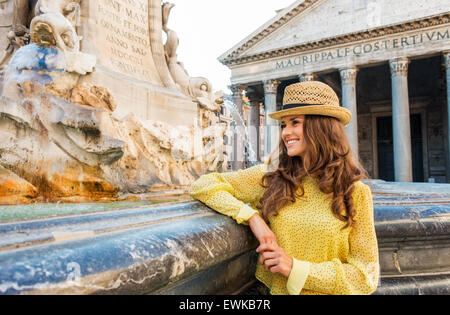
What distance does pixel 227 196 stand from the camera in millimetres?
1476

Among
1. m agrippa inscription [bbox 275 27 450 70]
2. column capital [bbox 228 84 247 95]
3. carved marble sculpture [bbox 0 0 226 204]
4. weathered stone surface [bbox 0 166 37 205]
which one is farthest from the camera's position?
column capital [bbox 228 84 247 95]

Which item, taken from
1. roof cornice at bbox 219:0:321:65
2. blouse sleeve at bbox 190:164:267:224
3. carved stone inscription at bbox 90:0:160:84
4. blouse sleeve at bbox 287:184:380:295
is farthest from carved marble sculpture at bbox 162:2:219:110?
roof cornice at bbox 219:0:321:65

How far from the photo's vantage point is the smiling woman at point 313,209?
1.20m

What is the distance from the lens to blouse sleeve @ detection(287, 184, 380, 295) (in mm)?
1175

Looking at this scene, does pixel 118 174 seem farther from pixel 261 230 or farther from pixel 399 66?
pixel 399 66

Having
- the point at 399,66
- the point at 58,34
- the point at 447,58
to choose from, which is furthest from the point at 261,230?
the point at 447,58

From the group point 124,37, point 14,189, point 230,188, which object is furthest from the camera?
point 124,37

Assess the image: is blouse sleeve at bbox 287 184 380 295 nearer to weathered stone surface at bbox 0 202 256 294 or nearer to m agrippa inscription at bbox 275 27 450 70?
weathered stone surface at bbox 0 202 256 294

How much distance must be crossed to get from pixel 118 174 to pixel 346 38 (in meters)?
18.6

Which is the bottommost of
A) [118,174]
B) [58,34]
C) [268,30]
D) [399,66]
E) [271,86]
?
[118,174]

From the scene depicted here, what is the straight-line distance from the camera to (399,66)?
17312 mm

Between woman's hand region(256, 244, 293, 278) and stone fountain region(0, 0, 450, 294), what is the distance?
127mm

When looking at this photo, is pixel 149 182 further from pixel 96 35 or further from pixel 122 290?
pixel 122 290

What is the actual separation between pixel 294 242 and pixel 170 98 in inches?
135
